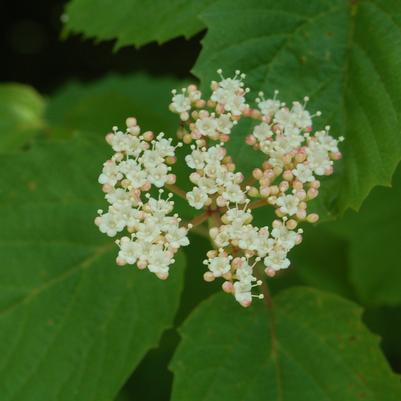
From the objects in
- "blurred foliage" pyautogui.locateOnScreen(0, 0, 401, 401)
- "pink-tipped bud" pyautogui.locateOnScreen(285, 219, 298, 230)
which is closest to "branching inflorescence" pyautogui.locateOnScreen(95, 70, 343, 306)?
"pink-tipped bud" pyautogui.locateOnScreen(285, 219, 298, 230)

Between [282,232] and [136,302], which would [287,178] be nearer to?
[282,232]

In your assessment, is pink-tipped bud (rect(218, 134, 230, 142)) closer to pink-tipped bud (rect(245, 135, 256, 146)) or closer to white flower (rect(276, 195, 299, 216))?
pink-tipped bud (rect(245, 135, 256, 146))

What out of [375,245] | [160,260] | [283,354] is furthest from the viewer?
[375,245]

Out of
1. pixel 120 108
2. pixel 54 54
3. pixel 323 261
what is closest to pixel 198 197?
pixel 323 261

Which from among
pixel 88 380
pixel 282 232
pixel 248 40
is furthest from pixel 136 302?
pixel 248 40

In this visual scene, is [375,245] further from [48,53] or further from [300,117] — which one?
[48,53]

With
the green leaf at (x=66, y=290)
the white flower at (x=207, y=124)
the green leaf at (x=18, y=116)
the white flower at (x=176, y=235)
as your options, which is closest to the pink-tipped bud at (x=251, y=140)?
the white flower at (x=207, y=124)

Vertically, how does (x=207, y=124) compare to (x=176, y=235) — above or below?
above
